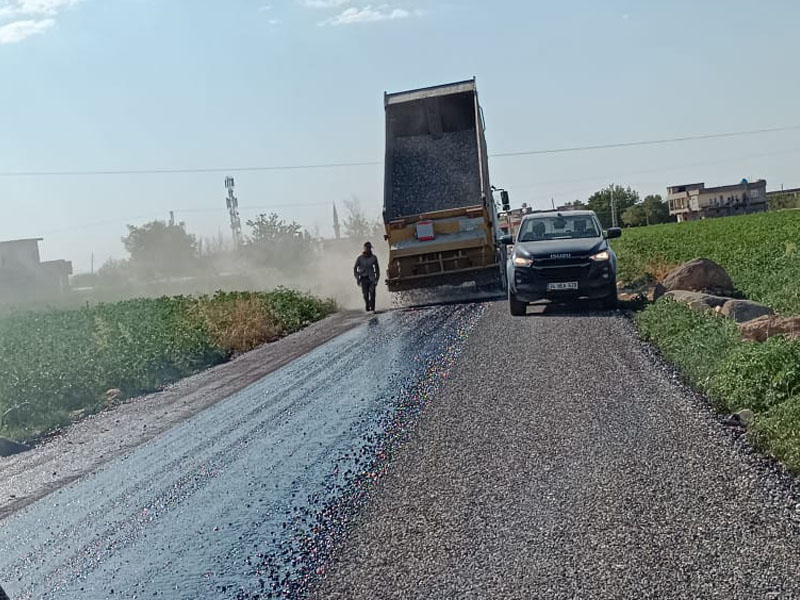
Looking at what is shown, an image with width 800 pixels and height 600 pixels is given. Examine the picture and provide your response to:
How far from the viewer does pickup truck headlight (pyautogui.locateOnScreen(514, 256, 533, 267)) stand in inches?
777

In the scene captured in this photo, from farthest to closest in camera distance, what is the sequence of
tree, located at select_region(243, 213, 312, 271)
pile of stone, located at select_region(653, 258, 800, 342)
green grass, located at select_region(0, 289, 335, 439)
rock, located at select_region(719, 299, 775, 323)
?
1. tree, located at select_region(243, 213, 312, 271)
2. green grass, located at select_region(0, 289, 335, 439)
3. rock, located at select_region(719, 299, 775, 323)
4. pile of stone, located at select_region(653, 258, 800, 342)

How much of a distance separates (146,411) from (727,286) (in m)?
12.8

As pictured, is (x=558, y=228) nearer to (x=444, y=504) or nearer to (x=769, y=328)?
(x=769, y=328)

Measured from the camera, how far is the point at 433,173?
82.3 ft

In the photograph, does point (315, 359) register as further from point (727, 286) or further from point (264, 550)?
point (264, 550)

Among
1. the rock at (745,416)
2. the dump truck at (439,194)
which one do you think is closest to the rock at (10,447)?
the rock at (745,416)

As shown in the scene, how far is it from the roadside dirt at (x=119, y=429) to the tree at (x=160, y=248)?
216 feet

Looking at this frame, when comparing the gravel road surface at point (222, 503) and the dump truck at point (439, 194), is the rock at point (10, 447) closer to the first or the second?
the gravel road surface at point (222, 503)

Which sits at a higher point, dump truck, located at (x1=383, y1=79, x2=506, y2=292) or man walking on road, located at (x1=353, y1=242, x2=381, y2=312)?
dump truck, located at (x1=383, y1=79, x2=506, y2=292)

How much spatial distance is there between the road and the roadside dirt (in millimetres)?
451

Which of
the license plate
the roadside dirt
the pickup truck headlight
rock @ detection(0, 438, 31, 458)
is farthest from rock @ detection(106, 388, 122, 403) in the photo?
the license plate

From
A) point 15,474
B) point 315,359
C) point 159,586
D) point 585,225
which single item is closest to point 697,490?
point 159,586

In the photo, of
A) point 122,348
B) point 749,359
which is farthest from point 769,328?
point 122,348

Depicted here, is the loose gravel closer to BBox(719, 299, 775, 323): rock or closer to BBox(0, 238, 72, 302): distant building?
BBox(719, 299, 775, 323): rock
